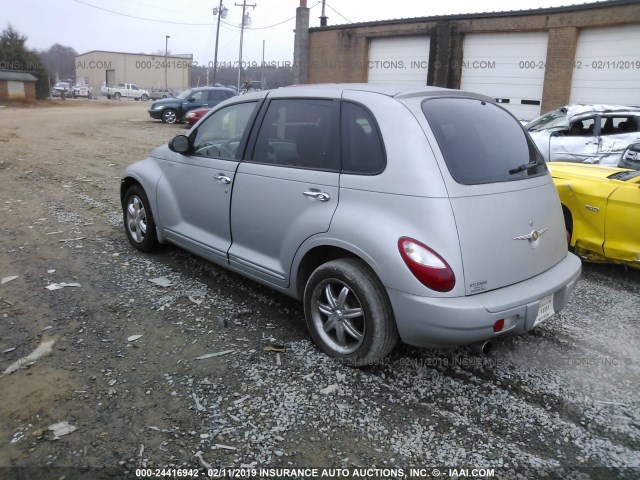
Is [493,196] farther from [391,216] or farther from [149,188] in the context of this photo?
[149,188]

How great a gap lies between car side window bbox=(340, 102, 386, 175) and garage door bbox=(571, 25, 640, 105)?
1766 cm

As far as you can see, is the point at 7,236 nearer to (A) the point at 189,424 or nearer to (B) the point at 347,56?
(A) the point at 189,424

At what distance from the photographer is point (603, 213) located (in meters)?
5.18

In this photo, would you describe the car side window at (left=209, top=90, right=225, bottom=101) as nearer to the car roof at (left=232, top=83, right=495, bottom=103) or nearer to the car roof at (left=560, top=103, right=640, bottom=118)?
the car roof at (left=560, top=103, right=640, bottom=118)

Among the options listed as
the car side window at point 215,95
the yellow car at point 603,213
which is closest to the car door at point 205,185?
the yellow car at point 603,213

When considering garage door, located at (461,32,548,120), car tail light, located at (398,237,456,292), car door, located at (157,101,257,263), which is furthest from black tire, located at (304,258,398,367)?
garage door, located at (461,32,548,120)

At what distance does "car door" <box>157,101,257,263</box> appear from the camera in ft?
14.0

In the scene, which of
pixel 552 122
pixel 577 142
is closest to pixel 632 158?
pixel 577 142

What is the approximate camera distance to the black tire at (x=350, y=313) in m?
3.15

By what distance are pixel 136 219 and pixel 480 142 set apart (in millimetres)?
3672

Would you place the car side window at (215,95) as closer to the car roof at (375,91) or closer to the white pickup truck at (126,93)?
the car roof at (375,91)

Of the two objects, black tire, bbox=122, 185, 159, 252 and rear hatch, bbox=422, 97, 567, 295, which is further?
black tire, bbox=122, 185, 159, 252

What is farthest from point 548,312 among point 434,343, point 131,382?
point 131,382

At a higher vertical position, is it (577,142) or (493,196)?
(577,142)
